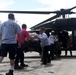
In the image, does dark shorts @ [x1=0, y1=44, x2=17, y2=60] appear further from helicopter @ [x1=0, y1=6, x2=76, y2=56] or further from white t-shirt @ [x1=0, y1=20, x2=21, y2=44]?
helicopter @ [x1=0, y1=6, x2=76, y2=56]

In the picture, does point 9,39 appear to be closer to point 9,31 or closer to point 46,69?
point 9,31

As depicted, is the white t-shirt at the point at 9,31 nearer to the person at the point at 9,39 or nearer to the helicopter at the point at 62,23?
the person at the point at 9,39

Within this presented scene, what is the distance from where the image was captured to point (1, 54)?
9930 millimetres

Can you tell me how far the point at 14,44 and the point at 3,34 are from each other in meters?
0.47

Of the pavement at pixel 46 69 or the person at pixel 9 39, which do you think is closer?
the person at pixel 9 39

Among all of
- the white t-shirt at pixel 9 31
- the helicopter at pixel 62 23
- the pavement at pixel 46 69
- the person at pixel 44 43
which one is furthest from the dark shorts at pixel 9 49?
the helicopter at pixel 62 23

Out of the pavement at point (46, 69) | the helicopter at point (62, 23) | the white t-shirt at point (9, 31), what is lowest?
the pavement at point (46, 69)

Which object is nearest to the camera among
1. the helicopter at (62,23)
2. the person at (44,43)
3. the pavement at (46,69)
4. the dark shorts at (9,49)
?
the dark shorts at (9,49)

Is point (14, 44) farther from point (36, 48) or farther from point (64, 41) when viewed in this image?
point (64, 41)

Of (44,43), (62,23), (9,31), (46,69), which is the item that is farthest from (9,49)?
(62,23)

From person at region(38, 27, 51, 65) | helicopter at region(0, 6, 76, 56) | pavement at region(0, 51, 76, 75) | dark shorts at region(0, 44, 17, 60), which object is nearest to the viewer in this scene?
dark shorts at region(0, 44, 17, 60)

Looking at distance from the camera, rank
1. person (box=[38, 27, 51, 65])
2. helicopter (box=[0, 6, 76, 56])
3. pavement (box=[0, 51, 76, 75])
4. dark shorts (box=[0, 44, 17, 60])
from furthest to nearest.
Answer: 1. helicopter (box=[0, 6, 76, 56])
2. person (box=[38, 27, 51, 65])
3. pavement (box=[0, 51, 76, 75])
4. dark shorts (box=[0, 44, 17, 60])

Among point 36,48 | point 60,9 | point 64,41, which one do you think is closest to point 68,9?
point 60,9

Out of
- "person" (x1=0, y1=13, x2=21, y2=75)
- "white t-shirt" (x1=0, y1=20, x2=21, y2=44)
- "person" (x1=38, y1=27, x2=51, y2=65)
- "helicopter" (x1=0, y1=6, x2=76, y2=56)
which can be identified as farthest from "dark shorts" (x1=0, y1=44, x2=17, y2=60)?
"helicopter" (x1=0, y1=6, x2=76, y2=56)
